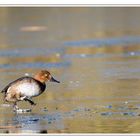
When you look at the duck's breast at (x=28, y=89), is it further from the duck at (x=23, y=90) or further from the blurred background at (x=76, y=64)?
the blurred background at (x=76, y=64)

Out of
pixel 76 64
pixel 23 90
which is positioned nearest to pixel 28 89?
pixel 23 90

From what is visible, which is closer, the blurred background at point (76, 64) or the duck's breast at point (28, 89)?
the blurred background at point (76, 64)

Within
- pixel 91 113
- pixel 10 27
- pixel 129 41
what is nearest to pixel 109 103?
pixel 91 113

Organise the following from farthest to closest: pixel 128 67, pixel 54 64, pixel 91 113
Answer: pixel 54 64, pixel 128 67, pixel 91 113

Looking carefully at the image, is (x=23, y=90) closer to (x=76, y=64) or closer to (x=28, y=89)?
(x=28, y=89)

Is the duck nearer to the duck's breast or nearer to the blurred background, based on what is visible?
the duck's breast

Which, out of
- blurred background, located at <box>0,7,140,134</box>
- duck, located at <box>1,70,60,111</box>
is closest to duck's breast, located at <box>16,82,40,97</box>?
duck, located at <box>1,70,60,111</box>

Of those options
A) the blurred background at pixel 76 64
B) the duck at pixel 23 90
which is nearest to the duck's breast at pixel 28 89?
the duck at pixel 23 90
